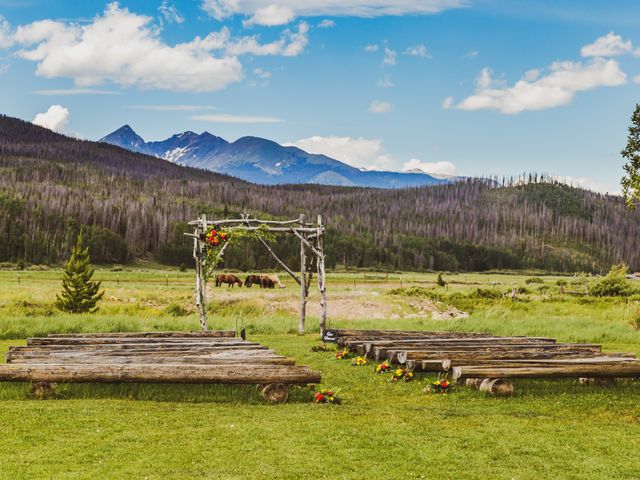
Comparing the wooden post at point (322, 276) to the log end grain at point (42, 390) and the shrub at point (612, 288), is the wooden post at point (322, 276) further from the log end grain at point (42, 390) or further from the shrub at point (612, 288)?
the shrub at point (612, 288)

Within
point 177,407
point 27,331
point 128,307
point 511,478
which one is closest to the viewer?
point 511,478

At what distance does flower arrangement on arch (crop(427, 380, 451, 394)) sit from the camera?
43.6 feet

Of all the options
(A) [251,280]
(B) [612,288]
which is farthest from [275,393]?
(A) [251,280]

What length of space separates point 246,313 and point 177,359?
2425cm

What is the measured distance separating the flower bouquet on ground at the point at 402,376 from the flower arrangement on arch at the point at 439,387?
109cm

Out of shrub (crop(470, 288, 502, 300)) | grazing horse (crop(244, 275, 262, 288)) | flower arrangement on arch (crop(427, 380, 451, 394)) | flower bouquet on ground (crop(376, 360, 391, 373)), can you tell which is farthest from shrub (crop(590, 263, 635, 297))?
flower arrangement on arch (crop(427, 380, 451, 394))

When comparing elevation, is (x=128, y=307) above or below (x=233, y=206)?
below

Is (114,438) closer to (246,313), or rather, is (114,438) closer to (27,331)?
(27,331)

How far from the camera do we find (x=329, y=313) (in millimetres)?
38750

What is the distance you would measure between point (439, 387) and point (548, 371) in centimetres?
211

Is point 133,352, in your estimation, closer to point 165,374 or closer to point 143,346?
point 143,346

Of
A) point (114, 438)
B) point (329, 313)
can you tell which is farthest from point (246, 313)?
point (114, 438)

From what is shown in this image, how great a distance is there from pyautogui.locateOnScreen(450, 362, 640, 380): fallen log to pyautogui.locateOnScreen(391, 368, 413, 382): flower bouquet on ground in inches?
42.1

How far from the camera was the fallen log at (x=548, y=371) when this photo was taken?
43.4 feet
